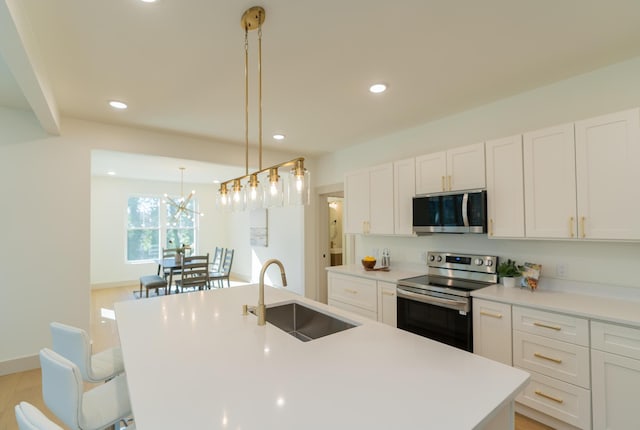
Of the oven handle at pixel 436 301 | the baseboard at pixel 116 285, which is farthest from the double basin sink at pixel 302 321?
the baseboard at pixel 116 285

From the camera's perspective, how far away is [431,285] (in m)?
2.91

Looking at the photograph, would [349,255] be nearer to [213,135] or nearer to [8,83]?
[213,135]

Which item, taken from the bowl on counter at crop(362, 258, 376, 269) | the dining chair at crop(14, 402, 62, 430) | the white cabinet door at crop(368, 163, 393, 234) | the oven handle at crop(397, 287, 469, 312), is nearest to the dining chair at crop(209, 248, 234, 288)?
the bowl on counter at crop(362, 258, 376, 269)

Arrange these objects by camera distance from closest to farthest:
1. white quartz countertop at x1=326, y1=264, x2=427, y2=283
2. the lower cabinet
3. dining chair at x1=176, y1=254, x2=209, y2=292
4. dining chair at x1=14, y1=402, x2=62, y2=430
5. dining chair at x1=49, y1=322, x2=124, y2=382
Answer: dining chair at x1=14, y1=402, x2=62, y2=430 < dining chair at x1=49, y1=322, x2=124, y2=382 < the lower cabinet < white quartz countertop at x1=326, y1=264, x2=427, y2=283 < dining chair at x1=176, y1=254, x2=209, y2=292

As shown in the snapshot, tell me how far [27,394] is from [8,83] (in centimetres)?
270

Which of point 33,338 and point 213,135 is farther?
point 213,135

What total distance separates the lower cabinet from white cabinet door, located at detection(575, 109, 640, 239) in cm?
172

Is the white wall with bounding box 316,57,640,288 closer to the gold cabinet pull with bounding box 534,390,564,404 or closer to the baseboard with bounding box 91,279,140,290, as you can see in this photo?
the gold cabinet pull with bounding box 534,390,564,404

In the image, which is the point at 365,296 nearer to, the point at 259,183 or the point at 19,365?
the point at 259,183

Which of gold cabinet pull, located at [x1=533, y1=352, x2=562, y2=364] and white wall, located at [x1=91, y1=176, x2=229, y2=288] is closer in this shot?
gold cabinet pull, located at [x1=533, y1=352, x2=562, y2=364]

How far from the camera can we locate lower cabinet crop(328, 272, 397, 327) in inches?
128

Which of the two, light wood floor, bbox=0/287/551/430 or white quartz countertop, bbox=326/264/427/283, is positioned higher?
white quartz countertop, bbox=326/264/427/283

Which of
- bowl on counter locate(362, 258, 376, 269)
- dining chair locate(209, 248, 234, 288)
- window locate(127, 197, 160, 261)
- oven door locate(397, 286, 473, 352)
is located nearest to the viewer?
oven door locate(397, 286, 473, 352)

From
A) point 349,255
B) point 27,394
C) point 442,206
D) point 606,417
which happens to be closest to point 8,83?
point 27,394
